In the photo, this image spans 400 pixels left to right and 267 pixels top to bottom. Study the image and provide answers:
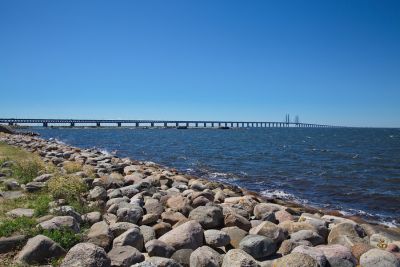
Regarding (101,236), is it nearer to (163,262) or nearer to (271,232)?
(163,262)

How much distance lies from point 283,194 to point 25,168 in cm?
1048

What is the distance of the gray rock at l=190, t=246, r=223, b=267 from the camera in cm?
510

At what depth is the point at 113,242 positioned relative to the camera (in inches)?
232

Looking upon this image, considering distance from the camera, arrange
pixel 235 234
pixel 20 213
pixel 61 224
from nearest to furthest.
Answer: pixel 61 224 < pixel 235 234 < pixel 20 213

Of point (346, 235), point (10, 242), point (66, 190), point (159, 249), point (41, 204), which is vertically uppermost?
point (66, 190)

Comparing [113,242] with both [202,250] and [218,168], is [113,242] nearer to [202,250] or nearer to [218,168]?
[202,250]

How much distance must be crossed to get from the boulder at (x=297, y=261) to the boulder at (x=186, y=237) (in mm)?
1519

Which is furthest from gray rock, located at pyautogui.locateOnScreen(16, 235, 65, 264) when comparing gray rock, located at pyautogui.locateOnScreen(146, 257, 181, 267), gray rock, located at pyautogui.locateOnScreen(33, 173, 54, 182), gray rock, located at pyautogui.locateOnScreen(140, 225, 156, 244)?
gray rock, located at pyautogui.locateOnScreen(33, 173, 54, 182)

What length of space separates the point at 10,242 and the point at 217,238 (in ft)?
11.1

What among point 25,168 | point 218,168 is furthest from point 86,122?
point 25,168

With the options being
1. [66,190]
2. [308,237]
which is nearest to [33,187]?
[66,190]

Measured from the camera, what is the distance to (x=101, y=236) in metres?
5.95

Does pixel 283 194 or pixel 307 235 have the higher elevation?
pixel 307 235

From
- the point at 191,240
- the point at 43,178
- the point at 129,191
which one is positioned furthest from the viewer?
the point at 43,178
